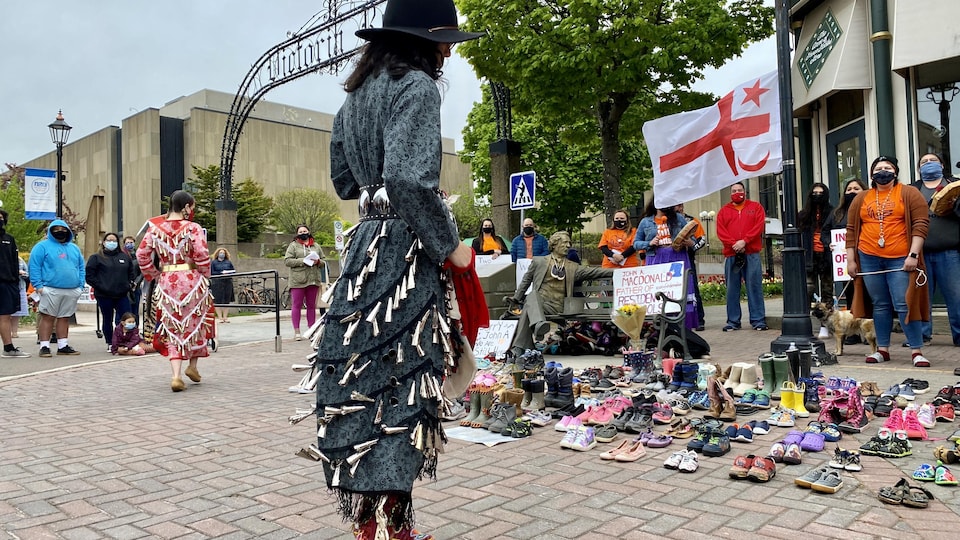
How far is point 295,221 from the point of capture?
139 feet

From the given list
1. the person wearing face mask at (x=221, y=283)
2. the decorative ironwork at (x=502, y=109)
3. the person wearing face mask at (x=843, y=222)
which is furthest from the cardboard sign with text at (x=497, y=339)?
the decorative ironwork at (x=502, y=109)

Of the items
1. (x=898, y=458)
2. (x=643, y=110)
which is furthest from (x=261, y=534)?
(x=643, y=110)

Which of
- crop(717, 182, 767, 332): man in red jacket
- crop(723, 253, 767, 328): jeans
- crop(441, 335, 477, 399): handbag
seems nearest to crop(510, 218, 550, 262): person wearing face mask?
crop(717, 182, 767, 332): man in red jacket

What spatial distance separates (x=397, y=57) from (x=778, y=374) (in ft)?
14.4

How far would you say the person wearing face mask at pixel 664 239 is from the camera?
9.48m

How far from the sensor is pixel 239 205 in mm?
39781

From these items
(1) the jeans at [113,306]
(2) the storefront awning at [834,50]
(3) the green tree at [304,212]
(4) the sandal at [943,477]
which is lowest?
(4) the sandal at [943,477]

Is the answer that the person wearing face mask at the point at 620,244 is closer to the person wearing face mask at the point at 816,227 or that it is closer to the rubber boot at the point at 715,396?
the person wearing face mask at the point at 816,227

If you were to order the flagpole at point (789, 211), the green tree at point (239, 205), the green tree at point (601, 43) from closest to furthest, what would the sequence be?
the flagpole at point (789, 211) → the green tree at point (601, 43) → the green tree at point (239, 205)

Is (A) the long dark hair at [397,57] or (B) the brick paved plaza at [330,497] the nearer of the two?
(A) the long dark hair at [397,57]

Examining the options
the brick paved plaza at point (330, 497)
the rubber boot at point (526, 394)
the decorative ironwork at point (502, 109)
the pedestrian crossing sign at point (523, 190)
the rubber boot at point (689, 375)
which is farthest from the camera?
the decorative ironwork at point (502, 109)

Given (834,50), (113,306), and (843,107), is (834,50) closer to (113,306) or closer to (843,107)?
(843,107)

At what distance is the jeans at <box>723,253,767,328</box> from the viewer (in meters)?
10.1

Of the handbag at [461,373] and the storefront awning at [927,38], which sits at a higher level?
the storefront awning at [927,38]
